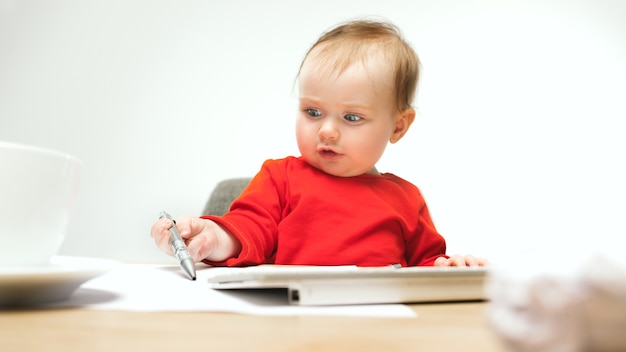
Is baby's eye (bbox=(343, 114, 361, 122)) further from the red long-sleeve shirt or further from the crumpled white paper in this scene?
the crumpled white paper

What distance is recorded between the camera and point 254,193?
3.38ft

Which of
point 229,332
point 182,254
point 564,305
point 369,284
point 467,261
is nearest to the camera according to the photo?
point 564,305

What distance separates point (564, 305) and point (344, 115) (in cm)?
80

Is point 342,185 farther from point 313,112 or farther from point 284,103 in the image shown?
point 284,103

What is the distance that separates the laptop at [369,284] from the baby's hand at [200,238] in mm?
323

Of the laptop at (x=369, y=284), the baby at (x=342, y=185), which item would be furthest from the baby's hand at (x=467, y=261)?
the laptop at (x=369, y=284)

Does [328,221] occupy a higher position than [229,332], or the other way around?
[229,332]

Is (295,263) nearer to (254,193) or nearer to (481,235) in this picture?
(254,193)

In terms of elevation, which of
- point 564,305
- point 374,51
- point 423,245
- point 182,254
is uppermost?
point 374,51

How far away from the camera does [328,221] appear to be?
101 centimetres

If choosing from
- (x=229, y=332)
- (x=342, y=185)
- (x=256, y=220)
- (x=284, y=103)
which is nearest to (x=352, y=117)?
(x=342, y=185)

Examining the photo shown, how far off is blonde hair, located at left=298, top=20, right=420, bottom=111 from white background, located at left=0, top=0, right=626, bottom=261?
113 centimetres

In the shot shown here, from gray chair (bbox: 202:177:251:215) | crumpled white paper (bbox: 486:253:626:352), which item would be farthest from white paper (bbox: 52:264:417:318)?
gray chair (bbox: 202:177:251:215)

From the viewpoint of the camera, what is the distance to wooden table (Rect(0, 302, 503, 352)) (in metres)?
0.31
